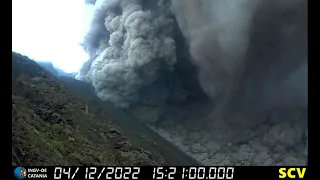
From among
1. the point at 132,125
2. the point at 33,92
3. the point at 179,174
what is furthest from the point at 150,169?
the point at 132,125

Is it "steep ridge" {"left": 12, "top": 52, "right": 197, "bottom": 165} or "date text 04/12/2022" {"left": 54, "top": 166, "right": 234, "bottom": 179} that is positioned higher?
"steep ridge" {"left": 12, "top": 52, "right": 197, "bottom": 165}

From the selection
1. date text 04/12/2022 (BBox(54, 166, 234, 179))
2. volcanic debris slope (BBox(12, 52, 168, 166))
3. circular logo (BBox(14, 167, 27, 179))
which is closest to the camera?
circular logo (BBox(14, 167, 27, 179))

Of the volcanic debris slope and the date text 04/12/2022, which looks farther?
the volcanic debris slope

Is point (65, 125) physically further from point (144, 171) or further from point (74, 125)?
point (144, 171)

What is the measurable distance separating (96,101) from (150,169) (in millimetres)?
73080

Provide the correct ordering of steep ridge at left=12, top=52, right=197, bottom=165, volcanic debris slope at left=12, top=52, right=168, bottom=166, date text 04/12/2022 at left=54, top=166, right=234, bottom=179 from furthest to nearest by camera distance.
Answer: steep ridge at left=12, top=52, right=197, bottom=165 → volcanic debris slope at left=12, top=52, right=168, bottom=166 → date text 04/12/2022 at left=54, top=166, right=234, bottom=179

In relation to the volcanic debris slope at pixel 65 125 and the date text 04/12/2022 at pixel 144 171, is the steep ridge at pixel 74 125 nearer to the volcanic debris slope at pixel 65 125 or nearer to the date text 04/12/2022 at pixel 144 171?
the volcanic debris slope at pixel 65 125

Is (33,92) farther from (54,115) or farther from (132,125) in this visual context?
(132,125)

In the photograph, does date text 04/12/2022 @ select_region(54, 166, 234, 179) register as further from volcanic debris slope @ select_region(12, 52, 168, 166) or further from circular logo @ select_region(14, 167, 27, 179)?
volcanic debris slope @ select_region(12, 52, 168, 166)

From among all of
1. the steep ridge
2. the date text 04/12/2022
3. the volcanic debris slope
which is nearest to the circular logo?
the date text 04/12/2022

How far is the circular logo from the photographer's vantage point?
56.5 feet

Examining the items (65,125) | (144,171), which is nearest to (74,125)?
(65,125)

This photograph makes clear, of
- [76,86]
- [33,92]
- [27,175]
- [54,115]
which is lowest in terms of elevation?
[27,175]

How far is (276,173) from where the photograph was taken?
18.5 meters
